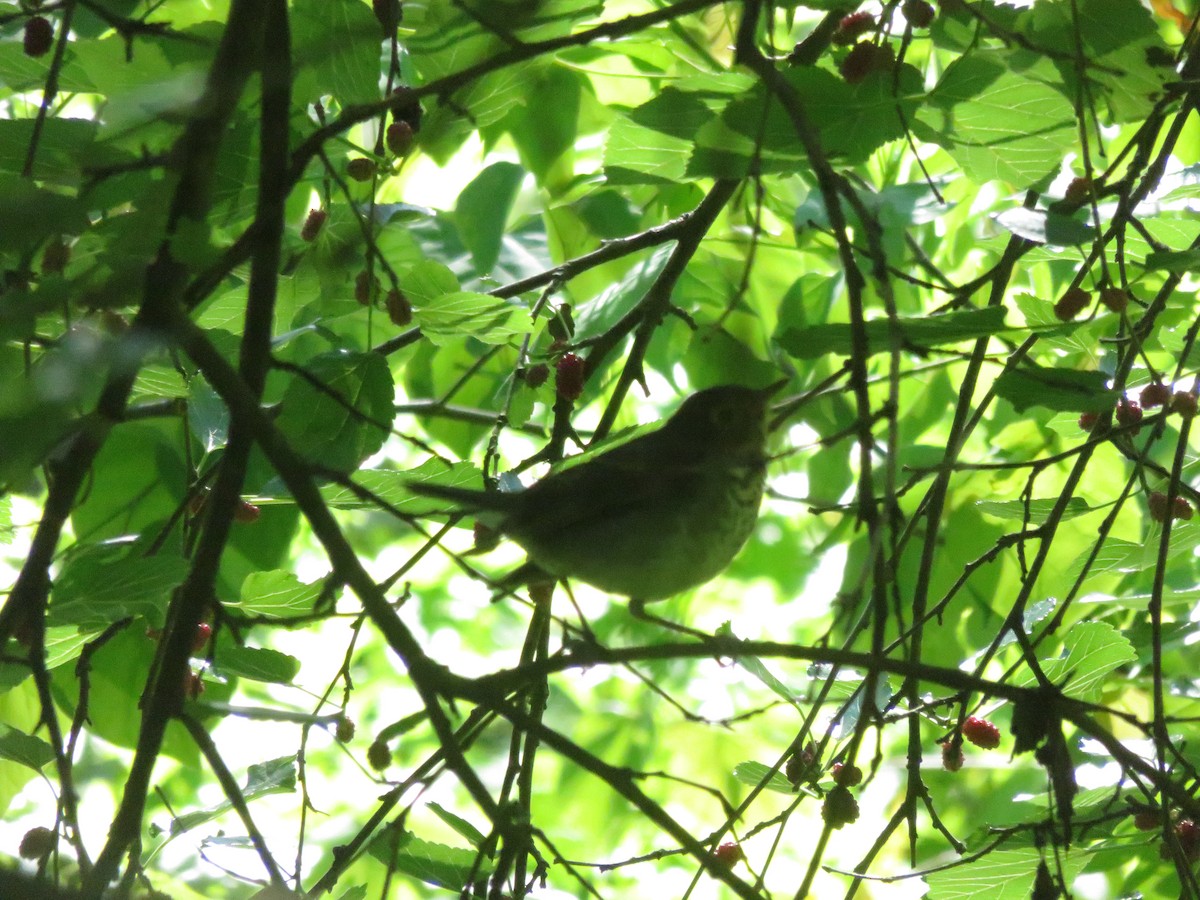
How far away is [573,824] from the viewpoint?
5.06 m

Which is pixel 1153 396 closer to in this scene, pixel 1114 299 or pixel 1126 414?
pixel 1126 414

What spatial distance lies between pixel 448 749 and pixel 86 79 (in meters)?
1.28

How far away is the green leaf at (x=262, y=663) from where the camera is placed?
190 cm

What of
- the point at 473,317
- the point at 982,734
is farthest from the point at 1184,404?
the point at 473,317

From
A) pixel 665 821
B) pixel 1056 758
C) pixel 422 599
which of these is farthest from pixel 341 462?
pixel 422 599

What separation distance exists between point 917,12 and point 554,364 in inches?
34.7

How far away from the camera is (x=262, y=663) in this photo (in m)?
1.91

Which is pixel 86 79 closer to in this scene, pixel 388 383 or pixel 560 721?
pixel 388 383

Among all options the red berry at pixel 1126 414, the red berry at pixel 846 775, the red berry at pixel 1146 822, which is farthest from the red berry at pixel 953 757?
the red berry at pixel 1126 414

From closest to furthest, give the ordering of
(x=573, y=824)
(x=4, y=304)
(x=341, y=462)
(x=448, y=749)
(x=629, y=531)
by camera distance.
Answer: (x=4, y=304) < (x=448, y=749) < (x=341, y=462) < (x=629, y=531) < (x=573, y=824)

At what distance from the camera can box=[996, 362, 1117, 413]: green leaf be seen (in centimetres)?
164

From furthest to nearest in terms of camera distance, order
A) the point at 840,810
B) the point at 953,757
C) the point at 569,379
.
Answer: the point at 569,379 < the point at 953,757 < the point at 840,810

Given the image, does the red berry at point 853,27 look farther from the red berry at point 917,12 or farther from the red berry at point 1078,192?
the red berry at point 1078,192

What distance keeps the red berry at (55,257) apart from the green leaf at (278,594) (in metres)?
0.56
